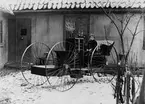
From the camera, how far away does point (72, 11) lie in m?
10.9

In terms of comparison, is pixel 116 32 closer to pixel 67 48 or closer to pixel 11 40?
pixel 67 48

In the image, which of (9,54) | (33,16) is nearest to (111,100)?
(33,16)

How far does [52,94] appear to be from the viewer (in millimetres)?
6395

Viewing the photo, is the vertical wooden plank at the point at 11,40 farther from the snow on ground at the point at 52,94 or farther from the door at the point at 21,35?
the snow on ground at the point at 52,94

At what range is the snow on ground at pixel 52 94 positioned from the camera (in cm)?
572

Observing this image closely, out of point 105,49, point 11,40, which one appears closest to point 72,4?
point 105,49

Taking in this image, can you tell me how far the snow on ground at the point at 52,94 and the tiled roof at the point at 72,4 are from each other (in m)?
4.46

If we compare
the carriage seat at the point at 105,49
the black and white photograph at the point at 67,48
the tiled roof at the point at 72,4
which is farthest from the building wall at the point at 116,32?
the carriage seat at the point at 105,49

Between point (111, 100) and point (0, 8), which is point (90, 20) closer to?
point (0, 8)

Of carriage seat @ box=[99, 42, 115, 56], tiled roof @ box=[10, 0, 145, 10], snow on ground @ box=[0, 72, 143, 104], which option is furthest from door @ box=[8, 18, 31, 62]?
carriage seat @ box=[99, 42, 115, 56]

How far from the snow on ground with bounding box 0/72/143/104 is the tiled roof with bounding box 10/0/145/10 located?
176 inches

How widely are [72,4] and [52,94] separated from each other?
5908mm

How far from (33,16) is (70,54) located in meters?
4.89

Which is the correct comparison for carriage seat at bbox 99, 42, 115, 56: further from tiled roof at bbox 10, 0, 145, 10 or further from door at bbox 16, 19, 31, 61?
door at bbox 16, 19, 31, 61
